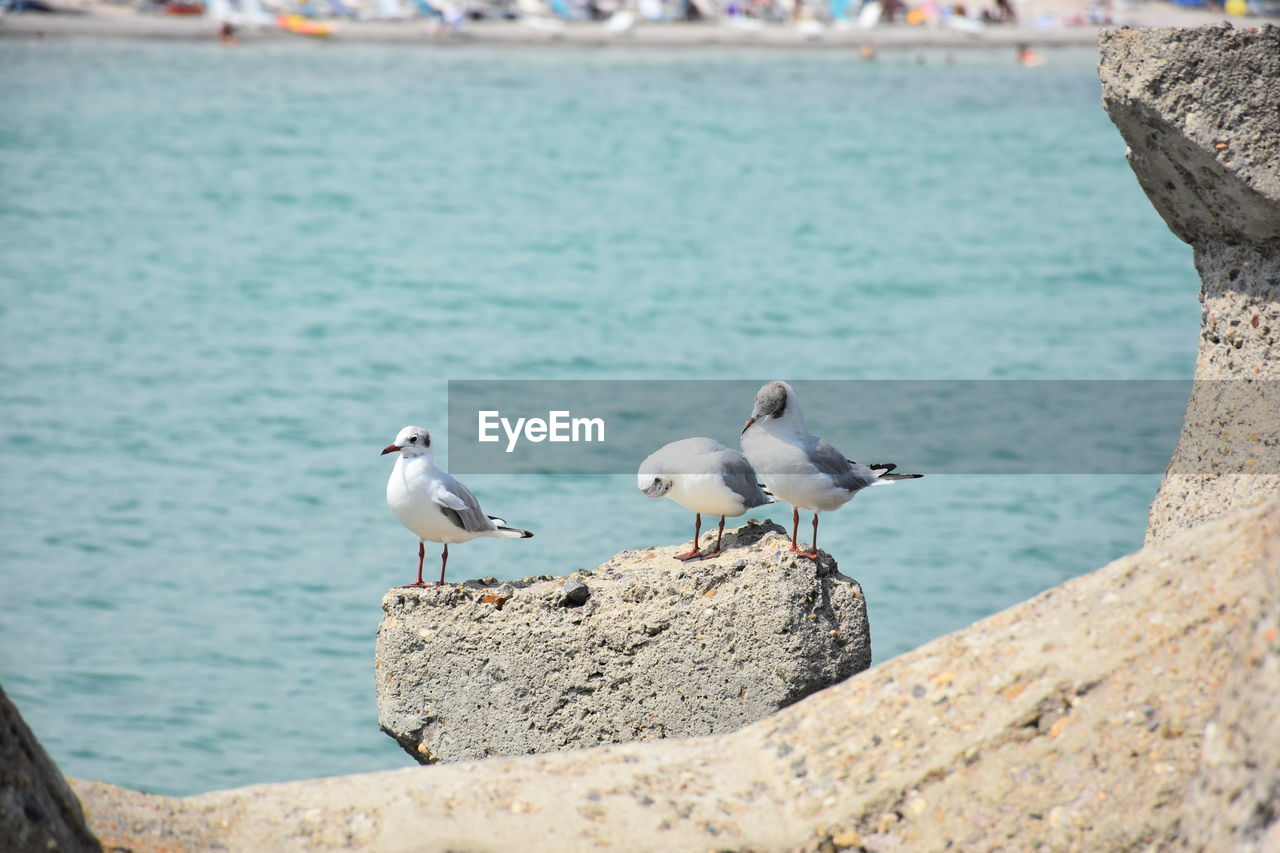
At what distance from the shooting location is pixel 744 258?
3631 cm

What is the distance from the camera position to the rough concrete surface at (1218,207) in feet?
19.2

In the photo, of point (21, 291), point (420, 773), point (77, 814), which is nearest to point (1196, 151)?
point (420, 773)

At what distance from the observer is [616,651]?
598 cm

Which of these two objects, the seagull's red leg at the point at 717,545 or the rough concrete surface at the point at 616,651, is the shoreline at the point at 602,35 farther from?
the rough concrete surface at the point at 616,651

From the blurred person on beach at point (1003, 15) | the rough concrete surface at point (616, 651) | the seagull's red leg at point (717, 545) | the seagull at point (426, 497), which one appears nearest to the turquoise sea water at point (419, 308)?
the blurred person on beach at point (1003, 15)

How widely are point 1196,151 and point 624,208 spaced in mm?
36226

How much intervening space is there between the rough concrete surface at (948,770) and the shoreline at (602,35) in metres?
51.0

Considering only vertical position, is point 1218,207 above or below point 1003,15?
below

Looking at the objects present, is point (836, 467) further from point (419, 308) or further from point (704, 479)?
point (419, 308)

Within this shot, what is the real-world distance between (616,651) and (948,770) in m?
2.03

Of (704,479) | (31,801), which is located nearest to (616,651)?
(704,479)

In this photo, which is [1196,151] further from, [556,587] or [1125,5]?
[1125,5]

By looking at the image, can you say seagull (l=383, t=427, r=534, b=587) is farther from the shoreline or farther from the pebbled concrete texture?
the shoreline

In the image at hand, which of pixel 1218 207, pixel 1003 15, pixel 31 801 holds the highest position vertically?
pixel 1003 15
